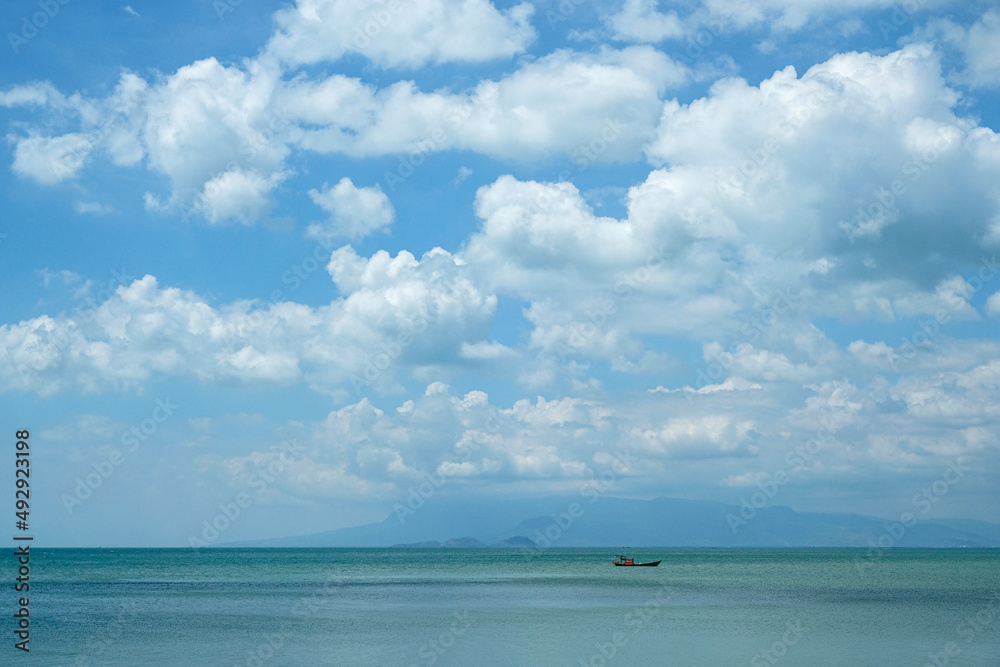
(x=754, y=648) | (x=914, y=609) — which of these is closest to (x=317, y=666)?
(x=754, y=648)

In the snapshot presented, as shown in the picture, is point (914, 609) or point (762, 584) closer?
point (914, 609)

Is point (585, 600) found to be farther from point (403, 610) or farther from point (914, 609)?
point (914, 609)

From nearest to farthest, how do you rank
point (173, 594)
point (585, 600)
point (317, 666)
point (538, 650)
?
point (317, 666) → point (538, 650) → point (585, 600) → point (173, 594)

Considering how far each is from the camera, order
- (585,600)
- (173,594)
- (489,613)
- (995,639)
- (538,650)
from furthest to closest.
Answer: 1. (173,594)
2. (585,600)
3. (489,613)
4. (995,639)
5. (538,650)

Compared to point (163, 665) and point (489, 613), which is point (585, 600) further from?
point (163, 665)

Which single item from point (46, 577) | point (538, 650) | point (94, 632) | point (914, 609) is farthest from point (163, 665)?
point (46, 577)

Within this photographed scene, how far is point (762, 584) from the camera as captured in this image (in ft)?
279

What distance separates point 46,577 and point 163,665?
77.2 meters

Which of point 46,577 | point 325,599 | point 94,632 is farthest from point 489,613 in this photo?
point 46,577

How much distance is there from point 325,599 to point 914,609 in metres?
40.6

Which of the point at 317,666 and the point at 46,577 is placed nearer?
the point at 317,666

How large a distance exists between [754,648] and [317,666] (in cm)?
1904

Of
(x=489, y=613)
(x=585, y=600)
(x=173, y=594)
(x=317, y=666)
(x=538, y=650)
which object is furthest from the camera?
(x=173, y=594)

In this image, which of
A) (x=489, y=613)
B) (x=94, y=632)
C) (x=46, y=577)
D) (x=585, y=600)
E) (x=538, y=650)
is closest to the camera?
(x=538, y=650)
